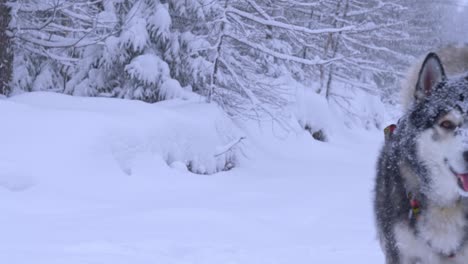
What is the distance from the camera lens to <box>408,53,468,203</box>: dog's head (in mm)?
3029

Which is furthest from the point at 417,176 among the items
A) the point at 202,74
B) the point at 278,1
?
the point at 278,1

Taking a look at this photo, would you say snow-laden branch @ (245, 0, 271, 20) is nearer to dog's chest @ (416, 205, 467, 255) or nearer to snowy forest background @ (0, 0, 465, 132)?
snowy forest background @ (0, 0, 465, 132)

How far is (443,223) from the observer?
3240 mm

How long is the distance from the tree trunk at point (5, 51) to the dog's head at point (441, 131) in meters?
9.51

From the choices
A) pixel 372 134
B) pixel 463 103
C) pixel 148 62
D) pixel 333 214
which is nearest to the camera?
pixel 463 103

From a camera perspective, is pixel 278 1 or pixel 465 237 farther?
pixel 278 1

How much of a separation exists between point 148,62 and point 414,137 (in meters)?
8.78

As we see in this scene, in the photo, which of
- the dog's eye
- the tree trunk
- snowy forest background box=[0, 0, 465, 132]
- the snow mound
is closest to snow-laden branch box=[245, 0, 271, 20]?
snowy forest background box=[0, 0, 465, 132]

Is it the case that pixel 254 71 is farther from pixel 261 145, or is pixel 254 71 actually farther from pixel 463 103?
pixel 463 103

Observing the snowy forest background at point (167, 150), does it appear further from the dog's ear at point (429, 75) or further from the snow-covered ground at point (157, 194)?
the dog's ear at point (429, 75)

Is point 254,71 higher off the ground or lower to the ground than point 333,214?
higher

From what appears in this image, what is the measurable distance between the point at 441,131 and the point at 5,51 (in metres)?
9.79

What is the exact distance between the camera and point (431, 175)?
3.21m

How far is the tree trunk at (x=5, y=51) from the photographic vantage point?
10.4 meters
